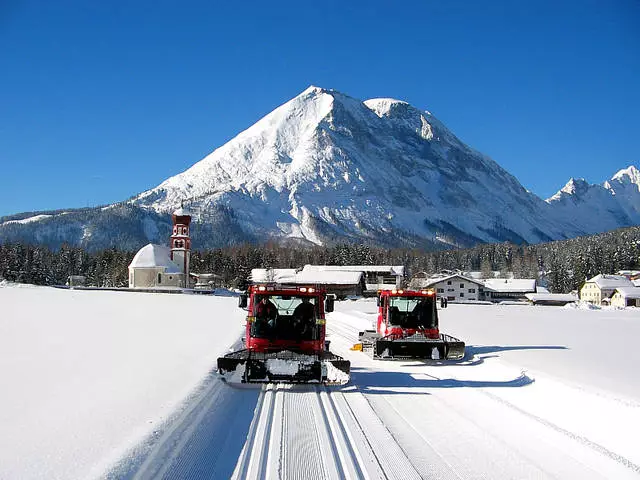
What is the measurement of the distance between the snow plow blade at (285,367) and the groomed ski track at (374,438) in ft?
0.98

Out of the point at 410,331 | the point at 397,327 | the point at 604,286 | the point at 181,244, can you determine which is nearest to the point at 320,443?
the point at 410,331

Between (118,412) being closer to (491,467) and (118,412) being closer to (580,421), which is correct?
(491,467)

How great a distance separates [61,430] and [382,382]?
795 cm

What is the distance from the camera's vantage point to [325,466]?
7.51 meters

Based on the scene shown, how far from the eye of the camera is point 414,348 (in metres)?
17.8

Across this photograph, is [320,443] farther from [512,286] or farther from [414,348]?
[512,286]

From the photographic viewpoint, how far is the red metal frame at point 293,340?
45.6 feet

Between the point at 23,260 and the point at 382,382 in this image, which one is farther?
the point at 23,260

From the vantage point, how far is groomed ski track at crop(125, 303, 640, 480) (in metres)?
7.41

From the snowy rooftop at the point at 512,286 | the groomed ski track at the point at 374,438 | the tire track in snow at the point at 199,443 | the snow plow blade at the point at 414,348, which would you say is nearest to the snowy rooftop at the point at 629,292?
the snowy rooftop at the point at 512,286

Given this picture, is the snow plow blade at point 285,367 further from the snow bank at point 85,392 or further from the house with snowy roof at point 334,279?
the house with snowy roof at point 334,279

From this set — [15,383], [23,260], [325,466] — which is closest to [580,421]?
[325,466]

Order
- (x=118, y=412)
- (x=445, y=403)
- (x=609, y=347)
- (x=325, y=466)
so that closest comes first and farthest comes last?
1. (x=325, y=466)
2. (x=118, y=412)
3. (x=445, y=403)
4. (x=609, y=347)

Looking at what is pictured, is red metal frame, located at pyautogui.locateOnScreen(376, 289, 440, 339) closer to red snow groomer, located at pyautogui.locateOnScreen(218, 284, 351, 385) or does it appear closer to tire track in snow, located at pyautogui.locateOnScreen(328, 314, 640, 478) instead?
red snow groomer, located at pyautogui.locateOnScreen(218, 284, 351, 385)
